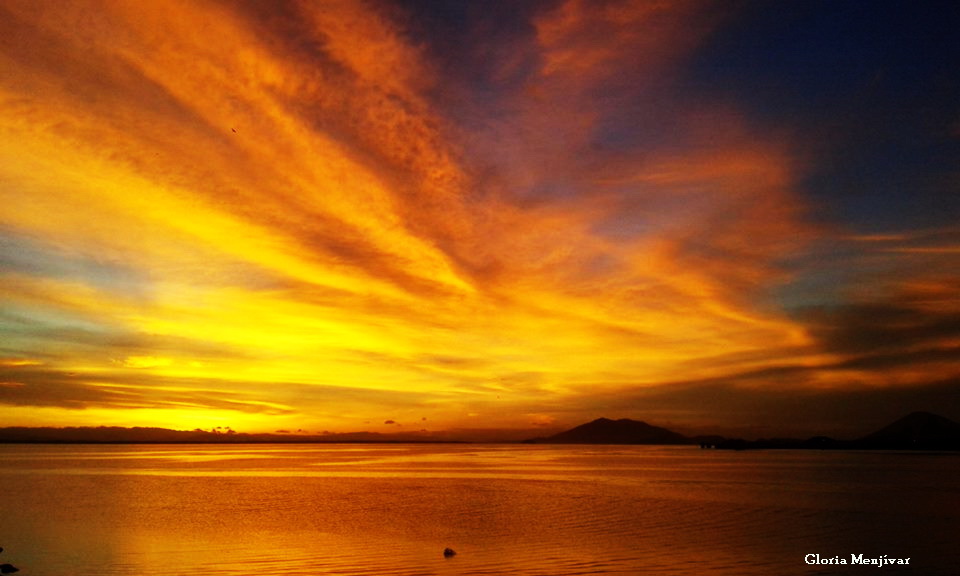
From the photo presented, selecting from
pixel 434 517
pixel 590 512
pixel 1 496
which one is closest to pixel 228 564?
pixel 434 517

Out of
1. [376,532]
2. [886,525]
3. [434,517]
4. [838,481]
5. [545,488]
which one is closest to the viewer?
[376,532]

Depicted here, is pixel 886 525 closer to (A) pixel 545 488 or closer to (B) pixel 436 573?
(B) pixel 436 573

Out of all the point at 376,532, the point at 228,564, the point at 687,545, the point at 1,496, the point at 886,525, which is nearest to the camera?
the point at 228,564

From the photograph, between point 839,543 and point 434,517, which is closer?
point 839,543

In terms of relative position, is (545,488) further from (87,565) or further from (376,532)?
(87,565)

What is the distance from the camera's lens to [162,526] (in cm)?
3838

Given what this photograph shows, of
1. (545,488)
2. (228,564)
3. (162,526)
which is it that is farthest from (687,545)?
(545,488)

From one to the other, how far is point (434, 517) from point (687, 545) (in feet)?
53.2

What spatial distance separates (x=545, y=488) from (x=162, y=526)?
3395 cm

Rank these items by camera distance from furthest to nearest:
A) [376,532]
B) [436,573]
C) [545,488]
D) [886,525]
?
1. [545,488]
2. [886,525]
3. [376,532]
4. [436,573]

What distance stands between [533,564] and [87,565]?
54.3ft

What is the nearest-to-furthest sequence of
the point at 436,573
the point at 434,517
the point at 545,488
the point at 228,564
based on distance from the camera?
the point at 436,573 < the point at 228,564 < the point at 434,517 < the point at 545,488

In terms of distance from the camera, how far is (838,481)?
7506cm

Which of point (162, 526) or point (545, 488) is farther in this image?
point (545, 488)
